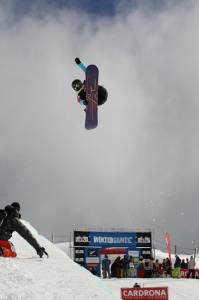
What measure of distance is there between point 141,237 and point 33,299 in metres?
25.4

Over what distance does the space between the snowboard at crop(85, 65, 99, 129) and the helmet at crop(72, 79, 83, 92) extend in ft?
1.08

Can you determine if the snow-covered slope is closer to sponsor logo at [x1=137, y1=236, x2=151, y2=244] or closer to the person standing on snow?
the person standing on snow

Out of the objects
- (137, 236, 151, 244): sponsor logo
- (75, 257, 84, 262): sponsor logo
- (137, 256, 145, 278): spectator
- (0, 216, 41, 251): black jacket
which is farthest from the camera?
(137, 236, 151, 244): sponsor logo

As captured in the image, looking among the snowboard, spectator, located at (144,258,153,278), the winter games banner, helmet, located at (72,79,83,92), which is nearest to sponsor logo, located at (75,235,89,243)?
the winter games banner

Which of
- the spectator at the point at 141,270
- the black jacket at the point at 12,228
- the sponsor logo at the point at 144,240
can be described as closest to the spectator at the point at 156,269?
the spectator at the point at 141,270

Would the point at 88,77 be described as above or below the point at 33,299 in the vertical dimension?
above

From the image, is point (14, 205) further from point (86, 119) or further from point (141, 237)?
point (141, 237)

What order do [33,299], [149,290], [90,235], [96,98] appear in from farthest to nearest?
[90,235] < [96,98] < [149,290] < [33,299]

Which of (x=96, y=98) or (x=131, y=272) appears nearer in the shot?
(x=96, y=98)

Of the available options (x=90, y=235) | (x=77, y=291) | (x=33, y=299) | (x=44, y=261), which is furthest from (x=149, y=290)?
(x=90, y=235)

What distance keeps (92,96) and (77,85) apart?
78 cm

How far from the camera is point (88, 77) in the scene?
2178 centimetres

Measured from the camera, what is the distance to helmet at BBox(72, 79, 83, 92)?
21.1 m

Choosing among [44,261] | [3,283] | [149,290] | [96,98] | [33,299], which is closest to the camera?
[33,299]
